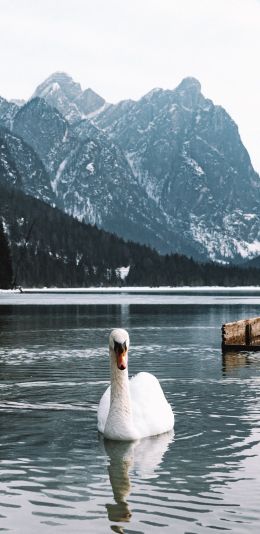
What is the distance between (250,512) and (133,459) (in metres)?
4.99

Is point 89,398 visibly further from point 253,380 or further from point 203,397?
point 253,380

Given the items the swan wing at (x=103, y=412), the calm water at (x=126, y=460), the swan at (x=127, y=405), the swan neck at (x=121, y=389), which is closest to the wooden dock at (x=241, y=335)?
the calm water at (x=126, y=460)

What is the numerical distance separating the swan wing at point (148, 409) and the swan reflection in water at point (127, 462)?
0.98 feet

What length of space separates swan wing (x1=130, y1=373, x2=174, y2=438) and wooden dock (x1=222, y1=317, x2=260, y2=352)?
32.1 m

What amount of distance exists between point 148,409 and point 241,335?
36.5 metres

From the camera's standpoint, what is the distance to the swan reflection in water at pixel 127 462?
16156 millimetres

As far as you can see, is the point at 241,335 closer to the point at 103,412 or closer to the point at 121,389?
the point at 103,412

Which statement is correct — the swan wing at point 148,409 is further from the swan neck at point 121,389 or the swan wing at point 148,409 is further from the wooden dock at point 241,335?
the wooden dock at point 241,335

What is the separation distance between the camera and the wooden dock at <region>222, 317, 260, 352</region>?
183 feet

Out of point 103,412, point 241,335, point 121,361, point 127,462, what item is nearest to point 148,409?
point 103,412

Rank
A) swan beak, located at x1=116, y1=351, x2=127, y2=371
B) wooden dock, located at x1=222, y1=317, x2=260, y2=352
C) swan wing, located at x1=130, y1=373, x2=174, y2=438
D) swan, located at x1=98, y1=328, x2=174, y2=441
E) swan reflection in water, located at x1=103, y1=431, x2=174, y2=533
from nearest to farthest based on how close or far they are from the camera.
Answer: swan reflection in water, located at x1=103, y1=431, x2=174, y2=533 < swan beak, located at x1=116, y1=351, x2=127, y2=371 < swan, located at x1=98, y1=328, x2=174, y2=441 < swan wing, located at x1=130, y1=373, x2=174, y2=438 < wooden dock, located at x1=222, y1=317, x2=260, y2=352

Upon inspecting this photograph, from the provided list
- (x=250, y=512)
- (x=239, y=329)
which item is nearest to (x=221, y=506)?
(x=250, y=512)

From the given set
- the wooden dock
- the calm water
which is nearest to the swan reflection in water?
the calm water

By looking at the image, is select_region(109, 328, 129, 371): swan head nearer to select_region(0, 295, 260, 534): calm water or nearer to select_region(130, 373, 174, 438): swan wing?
select_region(130, 373, 174, 438): swan wing
